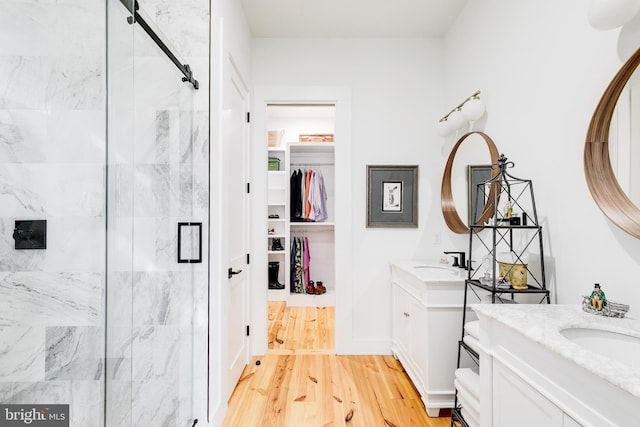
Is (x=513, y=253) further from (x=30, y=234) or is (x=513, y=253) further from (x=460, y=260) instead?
(x=30, y=234)

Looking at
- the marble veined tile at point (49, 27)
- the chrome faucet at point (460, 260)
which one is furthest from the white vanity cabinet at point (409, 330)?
the marble veined tile at point (49, 27)

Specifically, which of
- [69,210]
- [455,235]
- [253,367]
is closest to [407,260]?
[455,235]

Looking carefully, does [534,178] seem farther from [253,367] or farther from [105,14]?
[253,367]

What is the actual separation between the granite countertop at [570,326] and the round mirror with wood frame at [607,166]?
333 mm

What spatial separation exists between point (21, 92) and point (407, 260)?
2.71 m

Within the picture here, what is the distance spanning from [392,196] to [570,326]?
6.11ft

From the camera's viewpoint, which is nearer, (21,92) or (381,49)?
(21,92)

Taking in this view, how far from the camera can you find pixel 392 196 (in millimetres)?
2816

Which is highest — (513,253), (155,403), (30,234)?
(30,234)

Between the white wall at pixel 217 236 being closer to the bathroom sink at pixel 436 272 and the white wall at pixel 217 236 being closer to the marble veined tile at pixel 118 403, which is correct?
the marble veined tile at pixel 118 403

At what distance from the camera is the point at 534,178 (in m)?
1.67

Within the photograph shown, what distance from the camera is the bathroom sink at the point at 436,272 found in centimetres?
199

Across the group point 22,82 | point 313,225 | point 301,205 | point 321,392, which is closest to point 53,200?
point 22,82

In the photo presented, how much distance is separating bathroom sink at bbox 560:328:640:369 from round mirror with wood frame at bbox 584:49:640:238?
0.36 meters
